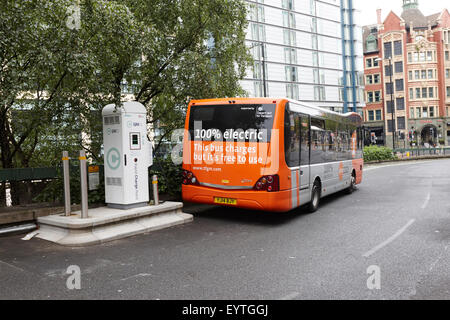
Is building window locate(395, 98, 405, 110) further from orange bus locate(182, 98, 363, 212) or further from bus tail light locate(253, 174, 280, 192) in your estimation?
bus tail light locate(253, 174, 280, 192)

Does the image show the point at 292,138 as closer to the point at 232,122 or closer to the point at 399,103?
the point at 232,122

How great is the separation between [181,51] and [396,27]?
75.7m

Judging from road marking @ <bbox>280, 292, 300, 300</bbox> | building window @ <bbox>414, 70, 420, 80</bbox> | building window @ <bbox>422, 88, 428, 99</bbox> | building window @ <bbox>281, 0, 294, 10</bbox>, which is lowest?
road marking @ <bbox>280, 292, 300, 300</bbox>

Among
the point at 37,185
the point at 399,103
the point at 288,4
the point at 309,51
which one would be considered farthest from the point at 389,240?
the point at 399,103

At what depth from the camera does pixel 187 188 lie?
9.92 meters

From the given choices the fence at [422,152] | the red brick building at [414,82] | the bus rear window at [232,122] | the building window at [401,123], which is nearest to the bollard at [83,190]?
the bus rear window at [232,122]

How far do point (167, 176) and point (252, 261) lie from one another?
5838 mm

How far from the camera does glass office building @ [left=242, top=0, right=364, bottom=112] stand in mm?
54656

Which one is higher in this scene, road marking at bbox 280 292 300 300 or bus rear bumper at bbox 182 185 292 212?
bus rear bumper at bbox 182 185 292 212

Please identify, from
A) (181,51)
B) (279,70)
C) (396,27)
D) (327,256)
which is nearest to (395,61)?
(396,27)

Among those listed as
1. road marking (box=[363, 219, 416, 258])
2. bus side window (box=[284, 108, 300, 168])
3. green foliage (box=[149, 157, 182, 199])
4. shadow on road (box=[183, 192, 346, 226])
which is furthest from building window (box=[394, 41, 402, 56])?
road marking (box=[363, 219, 416, 258])

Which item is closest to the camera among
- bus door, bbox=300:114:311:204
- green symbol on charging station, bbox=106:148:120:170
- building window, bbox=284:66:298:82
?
green symbol on charging station, bbox=106:148:120:170

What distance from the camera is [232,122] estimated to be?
31.0 feet

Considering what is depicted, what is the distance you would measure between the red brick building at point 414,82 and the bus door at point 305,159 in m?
65.8
